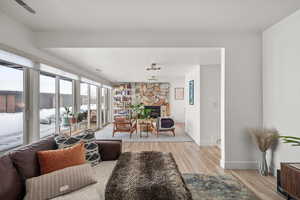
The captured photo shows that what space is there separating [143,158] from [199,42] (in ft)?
7.27

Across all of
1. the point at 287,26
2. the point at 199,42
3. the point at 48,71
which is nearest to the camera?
the point at 287,26

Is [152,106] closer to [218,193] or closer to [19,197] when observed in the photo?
[218,193]

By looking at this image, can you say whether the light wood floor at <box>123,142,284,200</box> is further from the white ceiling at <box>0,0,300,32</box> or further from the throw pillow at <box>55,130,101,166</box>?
the white ceiling at <box>0,0,300,32</box>

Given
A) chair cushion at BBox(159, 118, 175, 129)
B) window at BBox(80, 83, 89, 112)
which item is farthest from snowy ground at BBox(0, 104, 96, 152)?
chair cushion at BBox(159, 118, 175, 129)

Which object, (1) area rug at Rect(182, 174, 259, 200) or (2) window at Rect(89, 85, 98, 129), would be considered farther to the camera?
(2) window at Rect(89, 85, 98, 129)

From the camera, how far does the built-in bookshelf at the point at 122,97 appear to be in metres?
10.1

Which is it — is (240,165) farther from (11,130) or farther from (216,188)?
(11,130)

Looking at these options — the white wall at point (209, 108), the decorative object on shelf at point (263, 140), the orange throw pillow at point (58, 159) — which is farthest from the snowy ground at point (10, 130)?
the white wall at point (209, 108)

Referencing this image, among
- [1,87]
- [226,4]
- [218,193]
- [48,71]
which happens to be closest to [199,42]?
[226,4]

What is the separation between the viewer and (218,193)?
7.92ft

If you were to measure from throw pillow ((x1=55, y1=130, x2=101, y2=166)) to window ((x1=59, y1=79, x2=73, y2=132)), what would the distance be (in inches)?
86.9

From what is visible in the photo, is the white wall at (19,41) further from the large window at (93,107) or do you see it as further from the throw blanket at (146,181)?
the large window at (93,107)

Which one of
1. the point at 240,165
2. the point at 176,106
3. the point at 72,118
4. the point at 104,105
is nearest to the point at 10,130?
the point at 72,118

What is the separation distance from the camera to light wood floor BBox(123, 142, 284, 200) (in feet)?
8.52
